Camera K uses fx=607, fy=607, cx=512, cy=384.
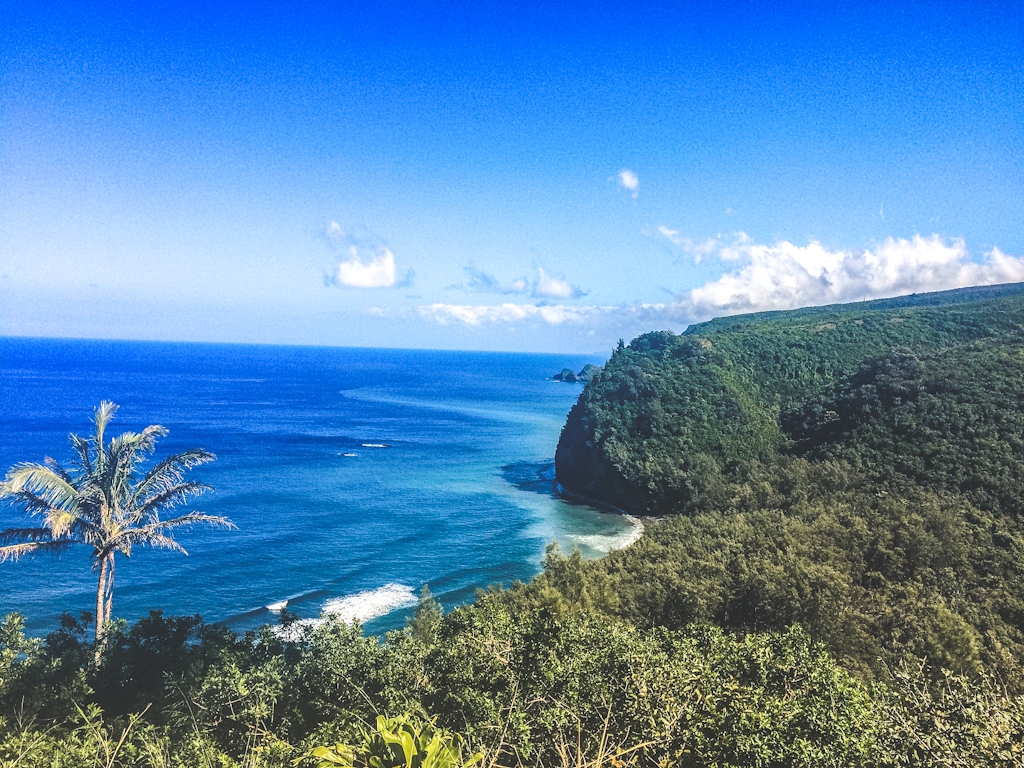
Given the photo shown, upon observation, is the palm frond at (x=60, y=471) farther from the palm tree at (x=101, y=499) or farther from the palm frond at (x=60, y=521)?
the palm frond at (x=60, y=521)

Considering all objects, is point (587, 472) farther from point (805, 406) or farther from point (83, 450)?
point (83, 450)

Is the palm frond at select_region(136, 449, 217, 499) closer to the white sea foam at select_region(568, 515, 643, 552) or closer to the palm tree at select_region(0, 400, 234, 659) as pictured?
the palm tree at select_region(0, 400, 234, 659)

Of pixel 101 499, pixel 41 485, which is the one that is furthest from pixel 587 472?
pixel 41 485

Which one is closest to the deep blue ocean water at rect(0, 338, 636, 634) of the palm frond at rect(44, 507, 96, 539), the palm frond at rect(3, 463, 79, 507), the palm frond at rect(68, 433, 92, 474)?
the palm frond at rect(44, 507, 96, 539)

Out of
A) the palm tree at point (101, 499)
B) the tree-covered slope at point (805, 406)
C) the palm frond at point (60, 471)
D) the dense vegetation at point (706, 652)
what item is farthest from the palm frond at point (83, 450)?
the tree-covered slope at point (805, 406)

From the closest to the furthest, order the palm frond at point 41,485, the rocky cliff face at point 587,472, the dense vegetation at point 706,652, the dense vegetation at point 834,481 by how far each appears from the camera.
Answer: the dense vegetation at point 706,652
the palm frond at point 41,485
the dense vegetation at point 834,481
the rocky cliff face at point 587,472
